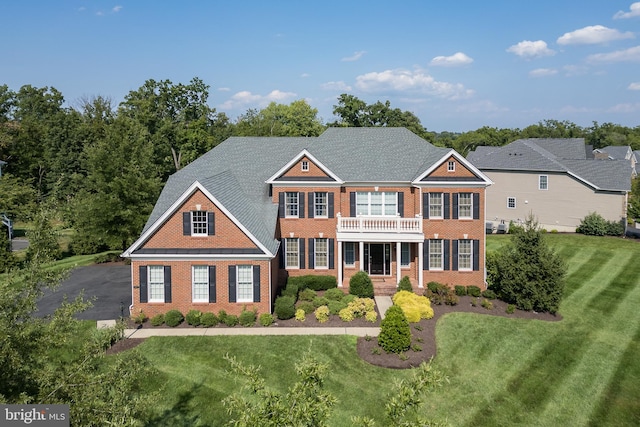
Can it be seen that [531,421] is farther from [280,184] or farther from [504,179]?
[504,179]

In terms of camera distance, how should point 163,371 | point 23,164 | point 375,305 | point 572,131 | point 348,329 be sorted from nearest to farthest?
point 163,371, point 348,329, point 375,305, point 23,164, point 572,131

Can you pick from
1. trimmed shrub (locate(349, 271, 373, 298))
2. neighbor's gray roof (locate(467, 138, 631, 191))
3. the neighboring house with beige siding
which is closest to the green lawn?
trimmed shrub (locate(349, 271, 373, 298))

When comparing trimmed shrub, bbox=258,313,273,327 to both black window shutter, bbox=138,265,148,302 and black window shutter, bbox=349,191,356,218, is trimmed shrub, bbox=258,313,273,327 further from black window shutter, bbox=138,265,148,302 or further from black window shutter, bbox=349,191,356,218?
black window shutter, bbox=349,191,356,218

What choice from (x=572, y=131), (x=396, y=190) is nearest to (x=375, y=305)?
(x=396, y=190)

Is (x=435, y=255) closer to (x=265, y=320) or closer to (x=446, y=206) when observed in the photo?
(x=446, y=206)

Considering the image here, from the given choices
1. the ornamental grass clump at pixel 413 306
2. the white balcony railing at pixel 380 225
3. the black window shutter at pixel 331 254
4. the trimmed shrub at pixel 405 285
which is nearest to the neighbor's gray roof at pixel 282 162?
the white balcony railing at pixel 380 225

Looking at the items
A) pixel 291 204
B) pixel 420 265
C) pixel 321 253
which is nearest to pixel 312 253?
pixel 321 253
